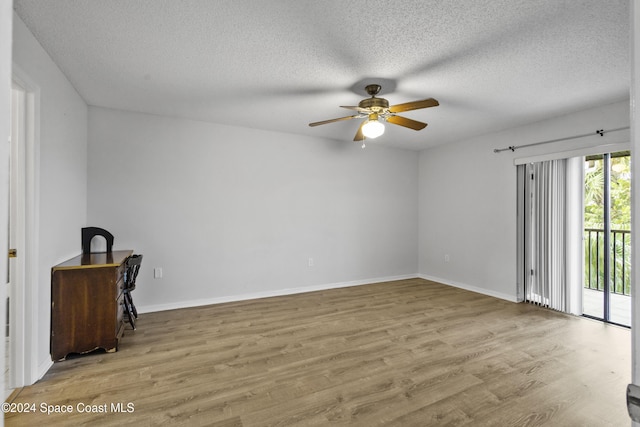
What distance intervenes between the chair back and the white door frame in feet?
2.98

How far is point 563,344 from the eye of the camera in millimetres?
2988

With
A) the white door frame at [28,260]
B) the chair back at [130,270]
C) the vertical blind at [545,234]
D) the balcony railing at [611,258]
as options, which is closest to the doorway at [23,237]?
the white door frame at [28,260]

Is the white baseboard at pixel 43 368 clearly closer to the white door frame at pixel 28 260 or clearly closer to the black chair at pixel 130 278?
the white door frame at pixel 28 260

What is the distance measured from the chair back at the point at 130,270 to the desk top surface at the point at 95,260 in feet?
0.28

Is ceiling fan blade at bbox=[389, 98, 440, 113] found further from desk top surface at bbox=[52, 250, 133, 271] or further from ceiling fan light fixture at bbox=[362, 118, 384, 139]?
desk top surface at bbox=[52, 250, 133, 271]

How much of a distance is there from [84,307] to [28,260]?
0.64m

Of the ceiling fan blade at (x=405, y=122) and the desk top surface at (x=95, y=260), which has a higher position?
the ceiling fan blade at (x=405, y=122)

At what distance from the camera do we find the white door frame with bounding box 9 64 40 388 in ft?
7.36

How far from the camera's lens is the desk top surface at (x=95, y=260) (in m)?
2.68

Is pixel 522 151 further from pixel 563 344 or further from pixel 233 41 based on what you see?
pixel 233 41

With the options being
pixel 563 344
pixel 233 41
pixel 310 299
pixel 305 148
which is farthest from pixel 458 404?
pixel 305 148

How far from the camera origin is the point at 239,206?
4426mm

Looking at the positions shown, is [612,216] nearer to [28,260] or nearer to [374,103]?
[374,103]

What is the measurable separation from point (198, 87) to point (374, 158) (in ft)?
10.9
